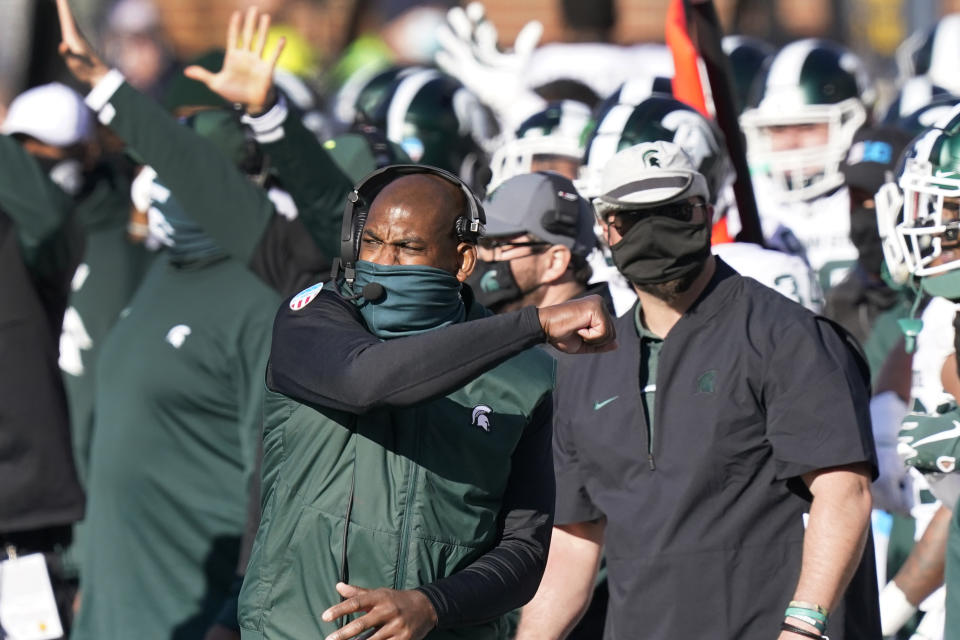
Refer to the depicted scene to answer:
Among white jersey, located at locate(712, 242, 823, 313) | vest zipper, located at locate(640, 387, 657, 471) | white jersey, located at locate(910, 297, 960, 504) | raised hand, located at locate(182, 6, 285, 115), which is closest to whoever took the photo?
vest zipper, located at locate(640, 387, 657, 471)

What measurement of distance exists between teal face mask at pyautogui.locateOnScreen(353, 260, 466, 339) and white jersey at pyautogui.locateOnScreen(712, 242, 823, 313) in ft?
5.99

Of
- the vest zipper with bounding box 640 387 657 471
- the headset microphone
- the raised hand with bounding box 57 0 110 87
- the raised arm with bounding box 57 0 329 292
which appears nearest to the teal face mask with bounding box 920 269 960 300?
the vest zipper with bounding box 640 387 657 471

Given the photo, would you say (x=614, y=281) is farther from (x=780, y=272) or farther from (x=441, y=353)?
(x=441, y=353)

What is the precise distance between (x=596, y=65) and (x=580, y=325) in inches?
347

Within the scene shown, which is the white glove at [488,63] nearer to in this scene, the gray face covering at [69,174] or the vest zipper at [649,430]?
the gray face covering at [69,174]

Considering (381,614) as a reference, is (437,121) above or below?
below

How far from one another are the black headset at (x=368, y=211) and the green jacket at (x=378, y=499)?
274mm

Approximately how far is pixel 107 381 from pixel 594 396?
249cm

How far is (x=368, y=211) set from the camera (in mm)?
3605

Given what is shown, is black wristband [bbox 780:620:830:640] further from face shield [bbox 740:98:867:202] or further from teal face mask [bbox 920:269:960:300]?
face shield [bbox 740:98:867:202]

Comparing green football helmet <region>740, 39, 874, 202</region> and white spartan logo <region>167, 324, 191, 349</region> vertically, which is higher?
white spartan logo <region>167, 324, 191, 349</region>

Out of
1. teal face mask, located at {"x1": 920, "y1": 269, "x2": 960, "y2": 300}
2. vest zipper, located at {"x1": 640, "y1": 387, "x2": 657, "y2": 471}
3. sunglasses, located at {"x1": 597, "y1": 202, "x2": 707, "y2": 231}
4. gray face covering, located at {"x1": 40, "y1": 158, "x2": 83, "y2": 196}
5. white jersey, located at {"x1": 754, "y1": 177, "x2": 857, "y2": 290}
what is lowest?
white jersey, located at {"x1": 754, "y1": 177, "x2": 857, "y2": 290}

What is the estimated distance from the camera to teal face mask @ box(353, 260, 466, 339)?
Answer: 3506 millimetres

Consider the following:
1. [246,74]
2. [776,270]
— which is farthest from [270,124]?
[776,270]
